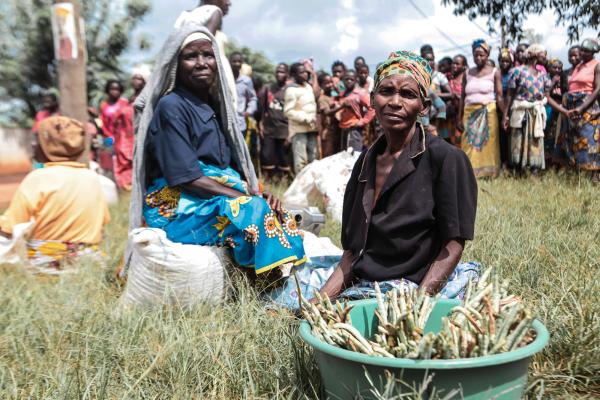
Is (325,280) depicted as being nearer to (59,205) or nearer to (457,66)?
(59,205)

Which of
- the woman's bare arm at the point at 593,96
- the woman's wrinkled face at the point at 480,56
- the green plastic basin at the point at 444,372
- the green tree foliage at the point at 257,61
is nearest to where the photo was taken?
the green plastic basin at the point at 444,372

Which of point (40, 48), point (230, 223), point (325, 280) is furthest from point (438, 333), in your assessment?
point (40, 48)

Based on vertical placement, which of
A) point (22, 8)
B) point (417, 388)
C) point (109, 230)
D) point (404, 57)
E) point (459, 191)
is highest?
point (22, 8)

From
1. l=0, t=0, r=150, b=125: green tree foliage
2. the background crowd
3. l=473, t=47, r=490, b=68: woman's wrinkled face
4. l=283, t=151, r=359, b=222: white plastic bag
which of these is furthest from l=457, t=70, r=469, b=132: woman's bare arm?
l=0, t=0, r=150, b=125: green tree foliage

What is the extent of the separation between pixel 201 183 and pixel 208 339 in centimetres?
104

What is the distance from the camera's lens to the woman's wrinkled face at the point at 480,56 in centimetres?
697

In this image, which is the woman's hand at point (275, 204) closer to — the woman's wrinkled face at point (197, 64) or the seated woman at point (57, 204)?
the woman's wrinkled face at point (197, 64)

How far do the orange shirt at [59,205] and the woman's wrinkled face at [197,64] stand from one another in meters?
1.13

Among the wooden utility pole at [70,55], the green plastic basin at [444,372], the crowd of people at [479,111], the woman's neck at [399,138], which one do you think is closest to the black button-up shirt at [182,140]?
the woman's neck at [399,138]

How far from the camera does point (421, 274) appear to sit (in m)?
2.25

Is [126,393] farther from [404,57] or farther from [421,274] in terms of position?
[404,57]

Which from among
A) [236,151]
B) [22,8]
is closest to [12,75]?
[22,8]

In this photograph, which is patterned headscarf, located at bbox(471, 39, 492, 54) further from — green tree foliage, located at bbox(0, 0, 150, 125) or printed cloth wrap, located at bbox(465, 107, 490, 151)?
green tree foliage, located at bbox(0, 0, 150, 125)

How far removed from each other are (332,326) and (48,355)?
133 cm
